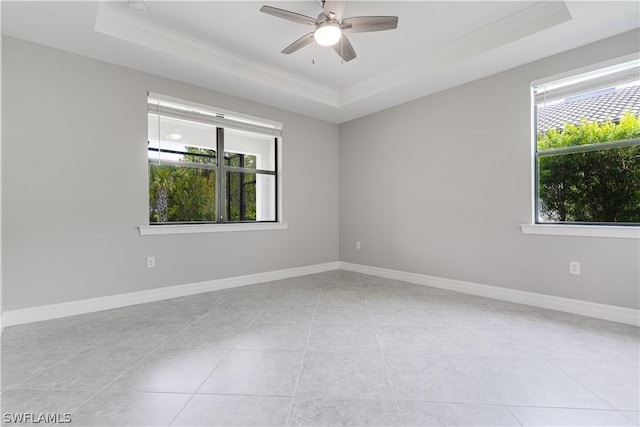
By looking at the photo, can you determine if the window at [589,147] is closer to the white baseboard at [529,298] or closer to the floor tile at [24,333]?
the white baseboard at [529,298]

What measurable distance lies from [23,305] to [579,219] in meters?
5.13

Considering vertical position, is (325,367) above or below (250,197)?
below

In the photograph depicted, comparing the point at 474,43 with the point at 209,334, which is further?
the point at 474,43

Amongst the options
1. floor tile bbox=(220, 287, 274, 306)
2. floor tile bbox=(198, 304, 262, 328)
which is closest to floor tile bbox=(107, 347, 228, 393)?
floor tile bbox=(198, 304, 262, 328)

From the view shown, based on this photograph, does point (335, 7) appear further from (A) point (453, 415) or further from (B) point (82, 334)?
(B) point (82, 334)

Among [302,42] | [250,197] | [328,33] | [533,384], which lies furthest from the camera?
[250,197]

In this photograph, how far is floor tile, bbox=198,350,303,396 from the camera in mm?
1583

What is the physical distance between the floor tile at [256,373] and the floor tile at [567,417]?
3.71 feet

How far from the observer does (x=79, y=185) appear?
2.82 meters

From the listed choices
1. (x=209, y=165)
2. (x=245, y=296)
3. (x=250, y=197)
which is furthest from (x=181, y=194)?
(x=245, y=296)

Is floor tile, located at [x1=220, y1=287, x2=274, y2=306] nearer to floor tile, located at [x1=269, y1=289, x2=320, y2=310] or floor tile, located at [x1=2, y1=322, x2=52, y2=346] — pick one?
floor tile, located at [x1=269, y1=289, x2=320, y2=310]

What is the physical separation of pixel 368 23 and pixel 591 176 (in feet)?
8.24

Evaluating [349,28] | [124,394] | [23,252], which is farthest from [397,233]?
[23,252]

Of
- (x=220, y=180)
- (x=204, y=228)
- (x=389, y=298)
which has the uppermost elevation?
(x=220, y=180)
